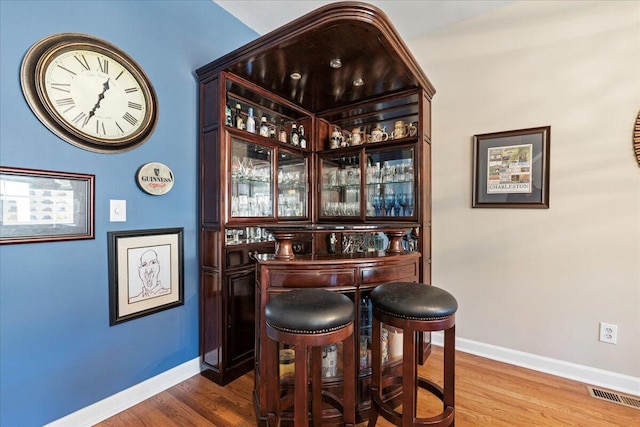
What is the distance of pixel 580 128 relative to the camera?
7.31 feet

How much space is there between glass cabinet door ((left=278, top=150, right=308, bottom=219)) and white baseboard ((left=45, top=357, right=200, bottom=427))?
4.89ft

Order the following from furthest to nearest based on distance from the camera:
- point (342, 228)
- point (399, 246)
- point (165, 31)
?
point (165, 31), point (399, 246), point (342, 228)

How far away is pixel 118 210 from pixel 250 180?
1.05 meters

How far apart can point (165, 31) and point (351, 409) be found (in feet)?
8.84

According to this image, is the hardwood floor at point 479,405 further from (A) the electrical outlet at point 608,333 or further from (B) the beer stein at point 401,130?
(B) the beer stein at point 401,130

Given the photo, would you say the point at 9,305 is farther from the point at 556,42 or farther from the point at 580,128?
the point at 556,42

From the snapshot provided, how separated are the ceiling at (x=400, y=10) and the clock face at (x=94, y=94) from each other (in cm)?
116

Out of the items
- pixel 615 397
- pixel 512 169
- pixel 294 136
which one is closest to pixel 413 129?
pixel 512 169

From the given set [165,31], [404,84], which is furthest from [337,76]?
[165,31]

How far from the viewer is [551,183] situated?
2.32 meters

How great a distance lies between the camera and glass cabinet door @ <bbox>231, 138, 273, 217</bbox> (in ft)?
7.97

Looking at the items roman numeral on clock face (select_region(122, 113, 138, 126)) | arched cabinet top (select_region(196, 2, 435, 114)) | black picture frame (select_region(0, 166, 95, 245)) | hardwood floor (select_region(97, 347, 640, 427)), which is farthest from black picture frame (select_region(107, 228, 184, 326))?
arched cabinet top (select_region(196, 2, 435, 114))

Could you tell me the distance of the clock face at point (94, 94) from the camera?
1615 millimetres

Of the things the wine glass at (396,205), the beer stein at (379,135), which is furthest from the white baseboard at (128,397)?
the beer stein at (379,135)
